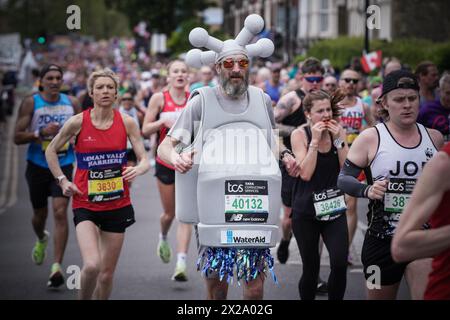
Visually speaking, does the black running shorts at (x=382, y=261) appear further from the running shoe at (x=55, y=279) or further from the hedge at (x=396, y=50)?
the hedge at (x=396, y=50)

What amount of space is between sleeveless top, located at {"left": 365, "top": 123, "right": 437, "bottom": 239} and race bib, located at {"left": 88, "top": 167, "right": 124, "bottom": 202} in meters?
2.25

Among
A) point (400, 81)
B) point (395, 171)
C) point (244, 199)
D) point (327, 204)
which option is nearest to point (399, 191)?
point (395, 171)

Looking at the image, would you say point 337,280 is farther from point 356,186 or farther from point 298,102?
point 298,102

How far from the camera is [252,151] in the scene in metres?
6.30

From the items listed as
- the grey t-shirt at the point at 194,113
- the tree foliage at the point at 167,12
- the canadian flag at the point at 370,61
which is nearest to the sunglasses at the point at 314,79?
the grey t-shirt at the point at 194,113

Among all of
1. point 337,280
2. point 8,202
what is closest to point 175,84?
point 337,280

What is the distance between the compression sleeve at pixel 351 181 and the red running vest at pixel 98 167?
2000mm

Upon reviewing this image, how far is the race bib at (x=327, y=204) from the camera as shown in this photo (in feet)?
24.7

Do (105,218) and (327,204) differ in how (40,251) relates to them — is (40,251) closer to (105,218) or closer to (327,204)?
(105,218)

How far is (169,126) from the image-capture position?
30.8ft

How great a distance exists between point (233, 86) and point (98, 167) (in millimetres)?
1667

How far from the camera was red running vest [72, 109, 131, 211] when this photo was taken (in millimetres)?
7484

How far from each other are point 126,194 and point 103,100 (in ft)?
2.47

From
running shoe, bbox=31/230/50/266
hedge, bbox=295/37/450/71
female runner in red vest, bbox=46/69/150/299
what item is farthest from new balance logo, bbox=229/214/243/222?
hedge, bbox=295/37/450/71
